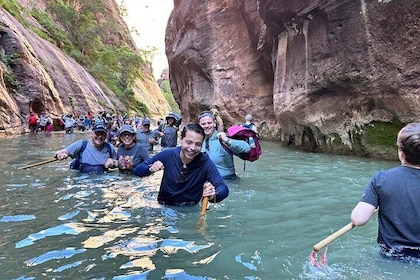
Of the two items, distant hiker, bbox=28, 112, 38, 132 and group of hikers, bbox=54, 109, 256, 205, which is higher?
distant hiker, bbox=28, 112, 38, 132

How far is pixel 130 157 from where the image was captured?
Result: 7.00 metres

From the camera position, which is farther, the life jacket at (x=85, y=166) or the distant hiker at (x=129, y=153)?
the life jacket at (x=85, y=166)

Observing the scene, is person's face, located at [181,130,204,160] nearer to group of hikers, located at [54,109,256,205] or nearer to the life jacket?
group of hikers, located at [54,109,256,205]

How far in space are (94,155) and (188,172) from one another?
3267mm

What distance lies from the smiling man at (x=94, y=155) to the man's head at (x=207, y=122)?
200 centimetres

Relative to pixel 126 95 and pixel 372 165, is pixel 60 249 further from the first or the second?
pixel 126 95

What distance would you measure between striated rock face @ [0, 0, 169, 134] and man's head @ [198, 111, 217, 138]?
13.8m

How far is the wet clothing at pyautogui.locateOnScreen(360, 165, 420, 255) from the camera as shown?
285 cm

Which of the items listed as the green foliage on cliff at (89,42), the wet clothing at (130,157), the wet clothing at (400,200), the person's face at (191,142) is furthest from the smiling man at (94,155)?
the green foliage on cliff at (89,42)

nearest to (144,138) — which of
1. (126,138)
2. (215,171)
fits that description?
(126,138)

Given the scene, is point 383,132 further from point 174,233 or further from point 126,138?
point 174,233

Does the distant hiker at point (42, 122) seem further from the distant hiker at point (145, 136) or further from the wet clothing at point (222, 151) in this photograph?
the wet clothing at point (222, 151)

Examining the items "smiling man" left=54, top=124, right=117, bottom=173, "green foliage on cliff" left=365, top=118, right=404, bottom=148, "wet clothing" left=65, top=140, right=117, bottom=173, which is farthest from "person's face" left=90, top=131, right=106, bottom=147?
"green foliage on cliff" left=365, top=118, right=404, bottom=148

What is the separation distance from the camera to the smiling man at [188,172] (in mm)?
4234
